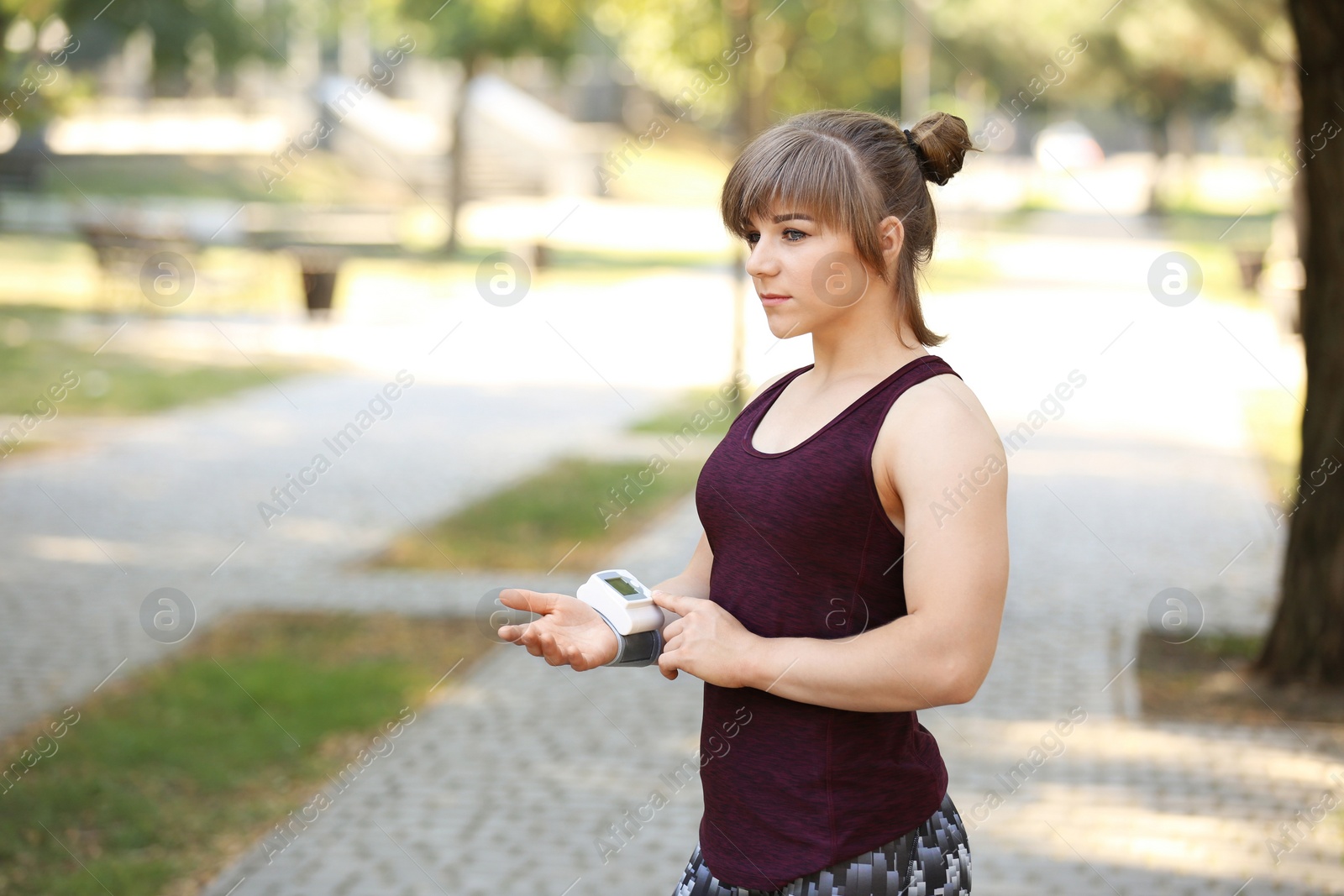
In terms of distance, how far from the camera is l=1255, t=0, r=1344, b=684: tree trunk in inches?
245

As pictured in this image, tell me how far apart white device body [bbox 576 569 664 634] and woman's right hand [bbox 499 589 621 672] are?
2cm

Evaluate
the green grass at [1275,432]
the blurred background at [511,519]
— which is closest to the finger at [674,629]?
the blurred background at [511,519]

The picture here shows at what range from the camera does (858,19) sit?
4500cm

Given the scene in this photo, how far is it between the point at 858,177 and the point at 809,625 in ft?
2.18

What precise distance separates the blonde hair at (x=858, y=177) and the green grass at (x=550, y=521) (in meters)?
6.69

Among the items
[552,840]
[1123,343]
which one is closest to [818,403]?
[552,840]

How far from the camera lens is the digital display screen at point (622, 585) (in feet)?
7.54

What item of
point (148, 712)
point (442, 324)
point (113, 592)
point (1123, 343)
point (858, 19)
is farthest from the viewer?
point (858, 19)

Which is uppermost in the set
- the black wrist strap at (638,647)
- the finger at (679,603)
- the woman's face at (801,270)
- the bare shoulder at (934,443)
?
the woman's face at (801,270)

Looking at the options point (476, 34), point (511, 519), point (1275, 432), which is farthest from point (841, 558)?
point (476, 34)

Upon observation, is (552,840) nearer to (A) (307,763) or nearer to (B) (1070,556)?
(A) (307,763)

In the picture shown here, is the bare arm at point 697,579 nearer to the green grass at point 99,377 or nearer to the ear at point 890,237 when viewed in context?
the ear at point 890,237

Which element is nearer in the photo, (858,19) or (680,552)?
(680,552)

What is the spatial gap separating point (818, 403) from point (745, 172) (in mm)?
368
